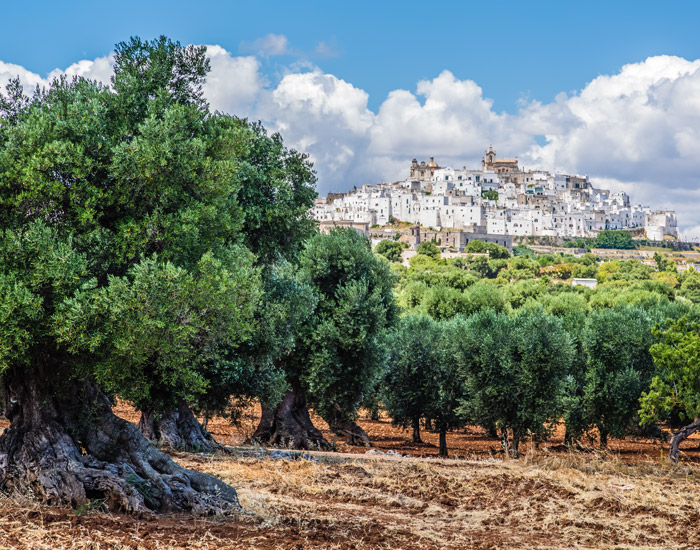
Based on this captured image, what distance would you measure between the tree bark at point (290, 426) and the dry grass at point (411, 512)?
8.52 meters

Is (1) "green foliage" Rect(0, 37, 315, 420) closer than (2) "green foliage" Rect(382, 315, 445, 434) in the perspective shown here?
Yes

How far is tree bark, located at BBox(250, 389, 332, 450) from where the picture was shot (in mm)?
23766

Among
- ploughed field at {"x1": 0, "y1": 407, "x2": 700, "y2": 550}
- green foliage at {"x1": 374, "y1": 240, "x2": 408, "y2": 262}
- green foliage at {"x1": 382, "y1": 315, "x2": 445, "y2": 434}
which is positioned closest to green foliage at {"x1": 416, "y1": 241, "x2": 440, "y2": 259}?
green foliage at {"x1": 374, "y1": 240, "x2": 408, "y2": 262}

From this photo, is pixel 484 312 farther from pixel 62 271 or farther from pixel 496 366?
pixel 62 271

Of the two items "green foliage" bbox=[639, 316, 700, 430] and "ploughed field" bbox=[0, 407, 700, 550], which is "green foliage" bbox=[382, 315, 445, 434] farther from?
A: "ploughed field" bbox=[0, 407, 700, 550]

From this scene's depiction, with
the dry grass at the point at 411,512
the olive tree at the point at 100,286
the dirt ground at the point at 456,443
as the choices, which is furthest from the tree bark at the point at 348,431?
the olive tree at the point at 100,286

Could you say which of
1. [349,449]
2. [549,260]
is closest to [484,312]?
[349,449]

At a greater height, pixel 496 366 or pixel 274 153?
pixel 274 153

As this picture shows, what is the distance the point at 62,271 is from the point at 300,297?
11884mm

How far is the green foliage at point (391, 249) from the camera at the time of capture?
547 ft

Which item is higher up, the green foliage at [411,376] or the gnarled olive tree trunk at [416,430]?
the green foliage at [411,376]

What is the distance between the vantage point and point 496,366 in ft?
83.9

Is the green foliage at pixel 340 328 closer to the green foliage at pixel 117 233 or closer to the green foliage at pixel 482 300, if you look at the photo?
the green foliage at pixel 117 233

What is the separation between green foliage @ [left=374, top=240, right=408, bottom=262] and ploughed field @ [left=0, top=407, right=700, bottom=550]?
149493mm
